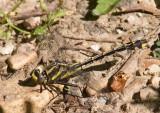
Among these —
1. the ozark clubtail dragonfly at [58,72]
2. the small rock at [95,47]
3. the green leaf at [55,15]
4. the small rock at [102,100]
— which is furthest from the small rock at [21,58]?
the small rock at [102,100]

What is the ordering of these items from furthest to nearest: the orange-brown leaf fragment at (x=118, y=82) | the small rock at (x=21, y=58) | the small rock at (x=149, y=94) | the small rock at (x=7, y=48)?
the small rock at (x=7, y=48)
the small rock at (x=21, y=58)
the orange-brown leaf fragment at (x=118, y=82)
the small rock at (x=149, y=94)

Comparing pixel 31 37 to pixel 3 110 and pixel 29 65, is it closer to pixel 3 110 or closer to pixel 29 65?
pixel 29 65

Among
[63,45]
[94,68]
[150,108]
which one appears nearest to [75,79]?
[94,68]

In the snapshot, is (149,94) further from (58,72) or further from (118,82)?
(58,72)

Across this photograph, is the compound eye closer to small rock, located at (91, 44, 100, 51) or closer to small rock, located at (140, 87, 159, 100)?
small rock, located at (91, 44, 100, 51)

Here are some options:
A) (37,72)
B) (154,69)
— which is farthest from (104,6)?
(37,72)

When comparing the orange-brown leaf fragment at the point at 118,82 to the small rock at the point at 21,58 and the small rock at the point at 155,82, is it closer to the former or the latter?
the small rock at the point at 155,82

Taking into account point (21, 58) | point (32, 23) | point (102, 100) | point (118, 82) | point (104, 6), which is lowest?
A: point (102, 100)

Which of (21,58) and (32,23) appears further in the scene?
(32,23)
